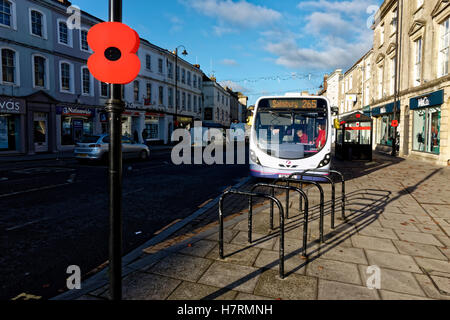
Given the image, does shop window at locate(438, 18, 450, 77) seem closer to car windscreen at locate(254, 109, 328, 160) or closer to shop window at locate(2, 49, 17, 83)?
car windscreen at locate(254, 109, 328, 160)

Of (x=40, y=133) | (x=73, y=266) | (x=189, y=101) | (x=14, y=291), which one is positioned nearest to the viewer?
(x=14, y=291)

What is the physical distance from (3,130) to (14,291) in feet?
65.2

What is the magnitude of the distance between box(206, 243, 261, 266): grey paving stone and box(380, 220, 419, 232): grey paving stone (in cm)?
273

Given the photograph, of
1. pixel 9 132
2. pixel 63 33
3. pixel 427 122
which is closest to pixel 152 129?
pixel 63 33

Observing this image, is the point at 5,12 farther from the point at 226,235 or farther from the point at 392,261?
the point at 392,261

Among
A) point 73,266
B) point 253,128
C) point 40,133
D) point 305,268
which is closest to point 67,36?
point 40,133

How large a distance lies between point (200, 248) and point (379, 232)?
302 centimetres

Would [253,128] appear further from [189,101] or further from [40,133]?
[189,101]

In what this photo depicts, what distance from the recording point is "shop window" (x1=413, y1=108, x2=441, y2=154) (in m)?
16.4

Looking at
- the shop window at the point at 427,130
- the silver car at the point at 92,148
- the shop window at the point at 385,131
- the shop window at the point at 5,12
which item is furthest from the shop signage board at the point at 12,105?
the shop window at the point at 385,131

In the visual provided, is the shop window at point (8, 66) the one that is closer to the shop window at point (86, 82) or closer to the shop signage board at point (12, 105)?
the shop signage board at point (12, 105)

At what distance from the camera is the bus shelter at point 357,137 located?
17766 millimetres

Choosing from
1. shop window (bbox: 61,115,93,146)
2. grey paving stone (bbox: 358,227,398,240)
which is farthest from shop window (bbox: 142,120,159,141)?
grey paving stone (bbox: 358,227,398,240)

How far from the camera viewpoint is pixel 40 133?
20984 millimetres
